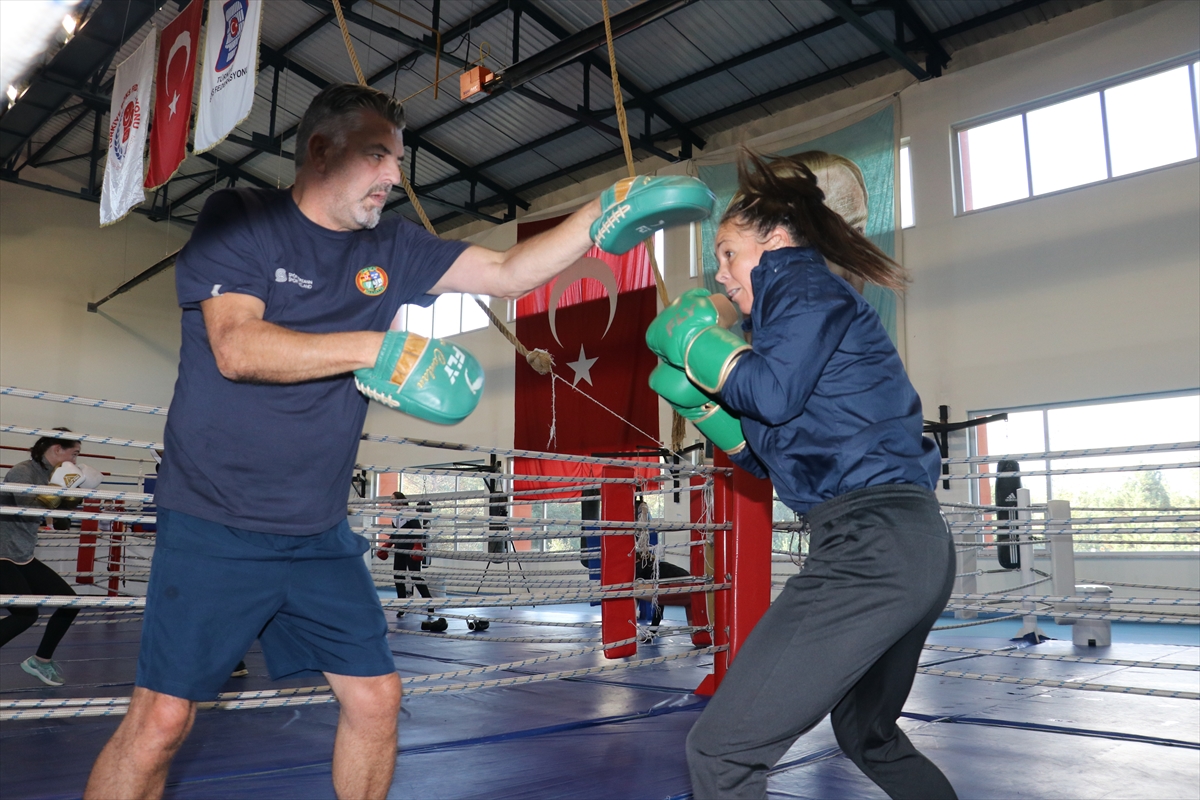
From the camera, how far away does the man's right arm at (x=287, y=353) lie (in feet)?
3.78

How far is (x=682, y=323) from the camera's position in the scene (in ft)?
4.45

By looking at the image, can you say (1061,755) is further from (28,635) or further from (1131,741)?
(28,635)

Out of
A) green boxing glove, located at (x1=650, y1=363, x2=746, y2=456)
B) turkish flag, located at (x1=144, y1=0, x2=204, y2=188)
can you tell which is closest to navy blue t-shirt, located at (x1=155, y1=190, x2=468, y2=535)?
green boxing glove, located at (x1=650, y1=363, x2=746, y2=456)

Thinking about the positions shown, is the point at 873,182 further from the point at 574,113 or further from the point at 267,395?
the point at 267,395

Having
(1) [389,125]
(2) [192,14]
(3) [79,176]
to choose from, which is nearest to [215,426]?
(1) [389,125]

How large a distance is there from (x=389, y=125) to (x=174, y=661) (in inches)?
35.2

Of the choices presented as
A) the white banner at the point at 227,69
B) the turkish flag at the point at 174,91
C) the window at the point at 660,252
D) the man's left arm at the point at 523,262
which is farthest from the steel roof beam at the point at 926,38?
the man's left arm at the point at 523,262

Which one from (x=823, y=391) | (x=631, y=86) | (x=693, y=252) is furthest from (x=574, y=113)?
(x=823, y=391)

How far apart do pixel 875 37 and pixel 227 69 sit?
536 cm

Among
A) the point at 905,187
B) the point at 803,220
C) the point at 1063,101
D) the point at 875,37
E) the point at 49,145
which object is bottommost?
the point at 803,220

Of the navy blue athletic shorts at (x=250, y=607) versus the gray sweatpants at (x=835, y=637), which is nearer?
the gray sweatpants at (x=835, y=637)

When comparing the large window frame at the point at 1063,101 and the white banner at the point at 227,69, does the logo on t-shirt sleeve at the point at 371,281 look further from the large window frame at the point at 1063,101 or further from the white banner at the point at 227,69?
the large window frame at the point at 1063,101

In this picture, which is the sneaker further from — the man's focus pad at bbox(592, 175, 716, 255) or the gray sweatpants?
the gray sweatpants

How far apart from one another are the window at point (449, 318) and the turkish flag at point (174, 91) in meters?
5.85
